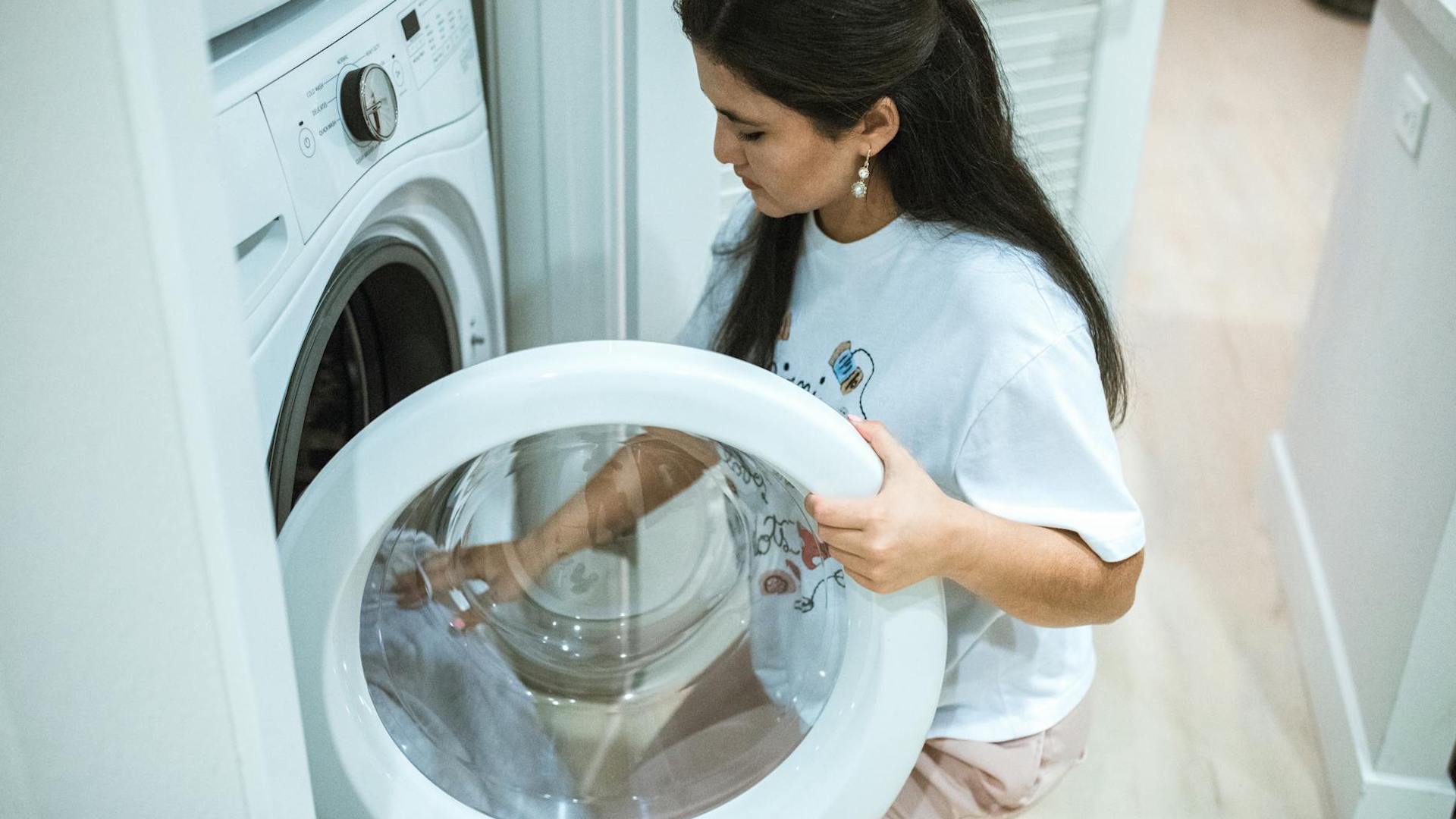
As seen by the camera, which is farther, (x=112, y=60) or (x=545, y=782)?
(x=545, y=782)

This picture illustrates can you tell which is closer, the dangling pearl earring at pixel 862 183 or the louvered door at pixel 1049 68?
the dangling pearl earring at pixel 862 183

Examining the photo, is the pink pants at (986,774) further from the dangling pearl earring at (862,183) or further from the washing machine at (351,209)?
the washing machine at (351,209)

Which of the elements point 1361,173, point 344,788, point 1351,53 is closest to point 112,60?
point 344,788

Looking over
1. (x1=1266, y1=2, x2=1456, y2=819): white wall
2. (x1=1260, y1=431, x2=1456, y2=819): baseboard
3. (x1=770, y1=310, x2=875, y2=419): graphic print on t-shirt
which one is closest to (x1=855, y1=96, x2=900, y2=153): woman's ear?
(x1=770, y1=310, x2=875, y2=419): graphic print on t-shirt

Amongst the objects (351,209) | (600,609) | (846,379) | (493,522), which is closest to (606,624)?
(600,609)

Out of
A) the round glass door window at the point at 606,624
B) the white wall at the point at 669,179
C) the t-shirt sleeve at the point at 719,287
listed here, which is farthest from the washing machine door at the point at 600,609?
the white wall at the point at 669,179

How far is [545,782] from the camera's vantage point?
3.48ft

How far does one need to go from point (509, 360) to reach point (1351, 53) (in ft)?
12.8

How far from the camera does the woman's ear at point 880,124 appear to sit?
38.9 inches

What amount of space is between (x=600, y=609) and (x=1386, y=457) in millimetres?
993

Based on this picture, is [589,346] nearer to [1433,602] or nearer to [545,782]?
[545,782]

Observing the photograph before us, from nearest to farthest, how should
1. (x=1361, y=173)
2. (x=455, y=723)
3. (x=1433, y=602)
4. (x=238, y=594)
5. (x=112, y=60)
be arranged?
(x=112, y=60), (x=238, y=594), (x=455, y=723), (x=1433, y=602), (x=1361, y=173)

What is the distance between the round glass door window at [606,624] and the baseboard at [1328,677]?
2.69 ft

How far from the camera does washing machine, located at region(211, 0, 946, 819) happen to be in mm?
870
